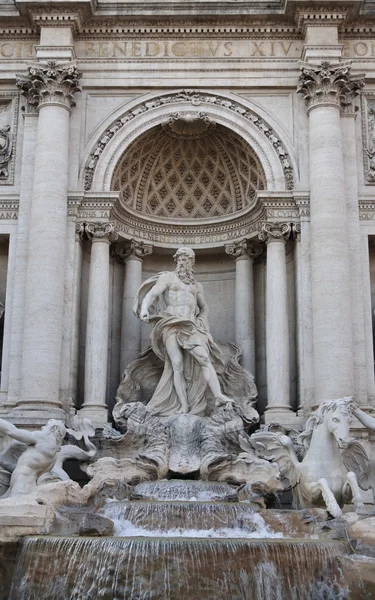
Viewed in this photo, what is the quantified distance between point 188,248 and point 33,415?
485 centimetres

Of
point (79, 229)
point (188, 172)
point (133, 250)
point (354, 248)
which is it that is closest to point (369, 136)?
point (354, 248)

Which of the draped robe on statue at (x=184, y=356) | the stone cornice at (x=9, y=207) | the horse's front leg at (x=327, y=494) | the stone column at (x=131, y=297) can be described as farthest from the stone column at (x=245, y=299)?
the horse's front leg at (x=327, y=494)

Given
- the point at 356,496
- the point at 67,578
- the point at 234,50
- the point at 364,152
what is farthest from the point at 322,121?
the point at 67,578

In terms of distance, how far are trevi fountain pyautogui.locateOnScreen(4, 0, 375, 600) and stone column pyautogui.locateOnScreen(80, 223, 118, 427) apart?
5 cm

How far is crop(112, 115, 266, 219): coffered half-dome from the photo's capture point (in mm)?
19641

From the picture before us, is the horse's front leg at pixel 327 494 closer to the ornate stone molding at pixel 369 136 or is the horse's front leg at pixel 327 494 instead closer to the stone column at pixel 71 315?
the stone column at pixel 71 315

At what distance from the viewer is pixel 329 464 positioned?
14008mm

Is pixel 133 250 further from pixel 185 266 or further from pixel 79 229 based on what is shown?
pixel 185 266

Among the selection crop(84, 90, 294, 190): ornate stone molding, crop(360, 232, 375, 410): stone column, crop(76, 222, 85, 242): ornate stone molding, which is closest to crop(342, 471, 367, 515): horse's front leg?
crop(360, 232, 375, 410): stone column

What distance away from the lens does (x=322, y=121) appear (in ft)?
60.9

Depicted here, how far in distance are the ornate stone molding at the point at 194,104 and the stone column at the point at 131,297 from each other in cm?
192

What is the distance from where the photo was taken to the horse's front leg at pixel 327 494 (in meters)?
12.7

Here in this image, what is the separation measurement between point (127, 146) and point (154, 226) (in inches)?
83.6

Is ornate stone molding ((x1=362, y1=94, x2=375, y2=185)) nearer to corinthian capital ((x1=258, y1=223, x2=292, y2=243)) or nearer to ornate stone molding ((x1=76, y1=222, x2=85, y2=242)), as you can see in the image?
corinthian capital ((x1=258, y1=223, x2=292, y2=243))
